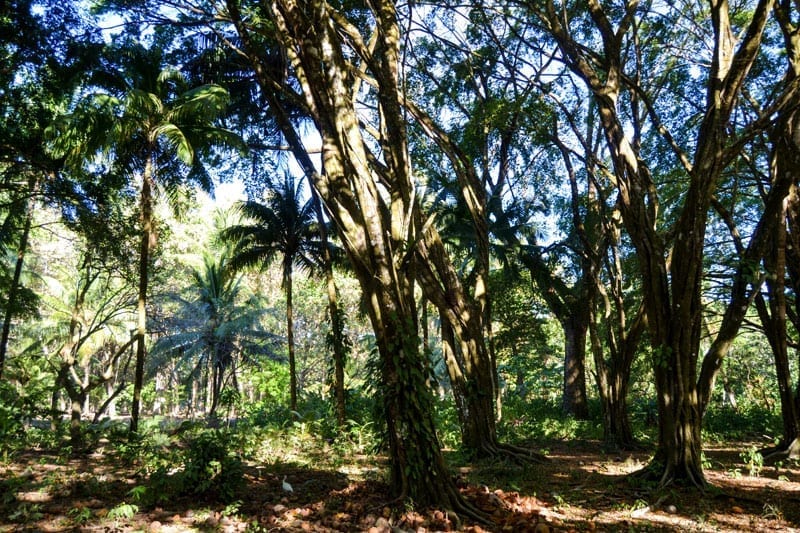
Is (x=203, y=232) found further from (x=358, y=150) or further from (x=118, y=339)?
(x=358, y=150)

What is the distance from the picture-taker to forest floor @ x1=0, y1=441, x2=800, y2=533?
4266 mm

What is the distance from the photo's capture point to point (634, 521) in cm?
460

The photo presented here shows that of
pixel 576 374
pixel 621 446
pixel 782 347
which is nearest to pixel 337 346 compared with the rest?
pixel 621 446

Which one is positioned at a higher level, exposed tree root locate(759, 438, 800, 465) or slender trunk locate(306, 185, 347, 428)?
slender trunk locate(306, 185, 347, 428)

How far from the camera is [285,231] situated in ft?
51.5

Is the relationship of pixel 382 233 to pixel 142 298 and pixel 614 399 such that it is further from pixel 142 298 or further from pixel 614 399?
pixel 142 298

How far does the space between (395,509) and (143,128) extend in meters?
9.50

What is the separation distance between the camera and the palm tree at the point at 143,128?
907 cm

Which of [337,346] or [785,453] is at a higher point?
[337,346]

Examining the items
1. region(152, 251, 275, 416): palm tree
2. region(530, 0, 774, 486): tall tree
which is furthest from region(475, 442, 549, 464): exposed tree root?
region(152, 251, 275, 416): palm tree

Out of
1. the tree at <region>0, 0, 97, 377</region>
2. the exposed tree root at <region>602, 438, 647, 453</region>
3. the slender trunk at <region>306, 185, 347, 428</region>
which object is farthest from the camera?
the slender trunk at <region>306, 185, 347, 428</region>

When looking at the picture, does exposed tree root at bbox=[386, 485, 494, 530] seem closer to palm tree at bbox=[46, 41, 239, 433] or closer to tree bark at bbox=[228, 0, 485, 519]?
tree bark at bbox=[228, 0, 485, 519]

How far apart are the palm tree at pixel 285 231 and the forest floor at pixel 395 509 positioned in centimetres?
923

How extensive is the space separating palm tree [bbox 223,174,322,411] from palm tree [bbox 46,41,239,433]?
389 cm
